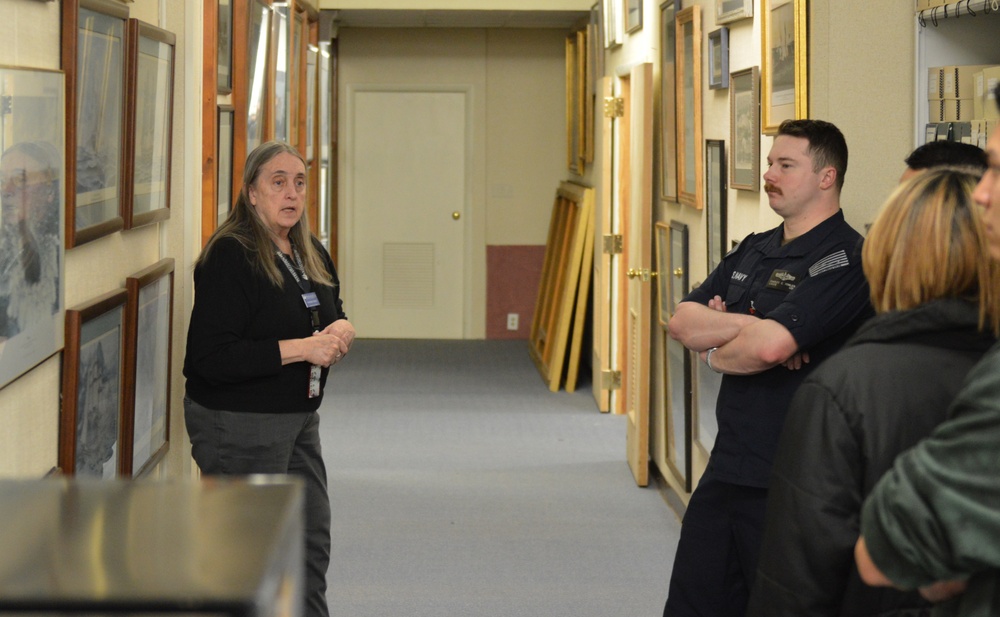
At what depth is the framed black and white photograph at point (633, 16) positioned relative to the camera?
5.97 metres

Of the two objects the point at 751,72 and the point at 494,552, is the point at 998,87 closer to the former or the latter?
the point at 751,72

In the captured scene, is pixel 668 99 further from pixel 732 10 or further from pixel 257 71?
pixel 257 71

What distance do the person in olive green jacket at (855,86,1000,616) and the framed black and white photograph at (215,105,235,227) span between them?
3.03 metres

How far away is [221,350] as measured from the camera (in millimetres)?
2836

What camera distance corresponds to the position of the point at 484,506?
16.7ft

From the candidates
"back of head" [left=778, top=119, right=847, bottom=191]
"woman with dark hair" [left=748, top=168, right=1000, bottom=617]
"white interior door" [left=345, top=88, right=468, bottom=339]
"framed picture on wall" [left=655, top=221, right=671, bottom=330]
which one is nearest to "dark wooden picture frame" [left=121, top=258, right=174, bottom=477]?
"back of head" [left=778, top=119, right=847, bottom=191]

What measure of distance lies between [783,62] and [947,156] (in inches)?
43.8

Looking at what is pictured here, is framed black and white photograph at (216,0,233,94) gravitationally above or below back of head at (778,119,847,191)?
above

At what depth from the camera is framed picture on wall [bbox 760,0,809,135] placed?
313cm

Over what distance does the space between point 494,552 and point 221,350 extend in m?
1.94

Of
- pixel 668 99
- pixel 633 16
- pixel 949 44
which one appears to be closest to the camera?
pixel 949 44

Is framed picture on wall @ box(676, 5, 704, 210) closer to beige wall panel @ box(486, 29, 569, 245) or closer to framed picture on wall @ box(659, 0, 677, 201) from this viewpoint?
framed picture on wall @ box(659, 0, 677, 201)

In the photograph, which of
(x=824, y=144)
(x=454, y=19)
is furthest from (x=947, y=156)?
(x=454, y=19)

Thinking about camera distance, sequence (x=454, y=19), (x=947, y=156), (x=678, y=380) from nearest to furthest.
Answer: (x=947, y=156) < (x=678, y=380) < (x=454, y=19)
